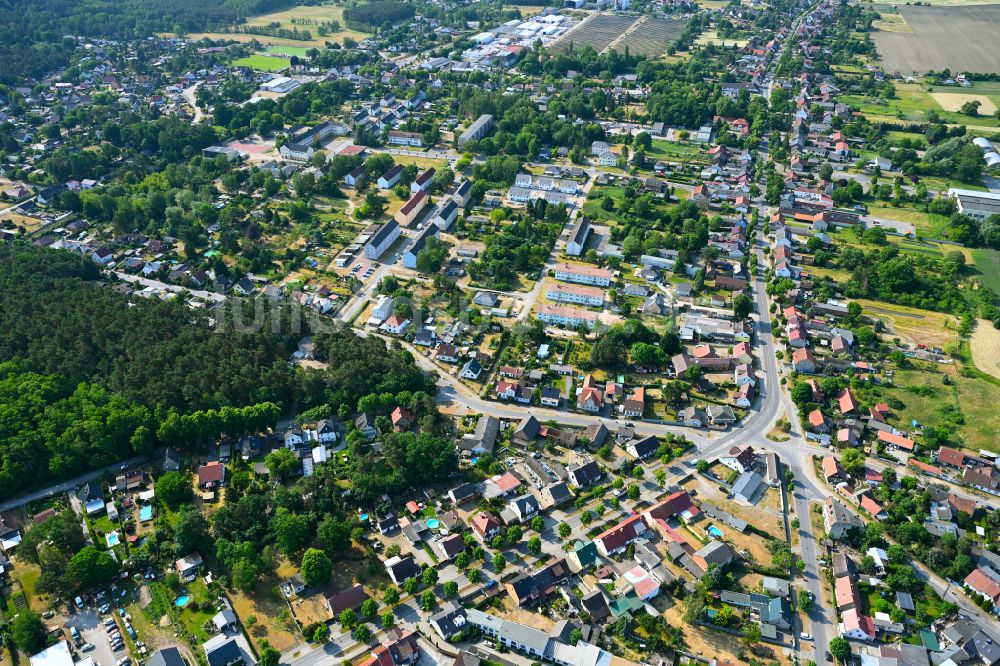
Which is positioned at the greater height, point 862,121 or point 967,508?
point 862,121

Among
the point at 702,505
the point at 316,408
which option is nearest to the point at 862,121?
the point at 702,505

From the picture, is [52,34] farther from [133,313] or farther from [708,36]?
[708,36]

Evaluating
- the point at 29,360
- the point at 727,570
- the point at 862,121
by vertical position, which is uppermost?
the point at 862,121

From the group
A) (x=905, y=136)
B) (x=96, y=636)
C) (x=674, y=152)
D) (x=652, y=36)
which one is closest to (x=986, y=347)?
(x=674, y=152)

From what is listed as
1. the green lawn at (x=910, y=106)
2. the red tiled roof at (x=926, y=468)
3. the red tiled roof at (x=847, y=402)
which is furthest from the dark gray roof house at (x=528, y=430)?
the green lawn at (x=910, y=106)

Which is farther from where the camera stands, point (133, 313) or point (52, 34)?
point (52, 34)

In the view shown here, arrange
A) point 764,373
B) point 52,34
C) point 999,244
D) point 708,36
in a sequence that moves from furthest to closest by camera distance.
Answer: point 708,36 < point 52,34 < point 999,244 < point 764,373
